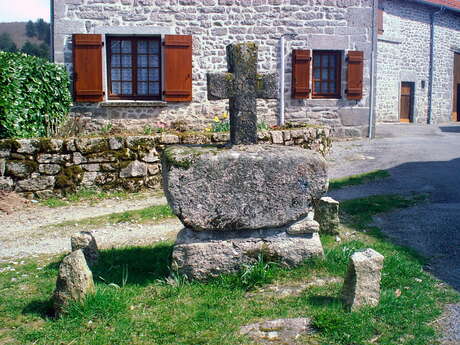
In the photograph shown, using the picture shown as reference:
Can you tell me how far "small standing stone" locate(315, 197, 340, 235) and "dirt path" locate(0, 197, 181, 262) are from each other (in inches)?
66.9

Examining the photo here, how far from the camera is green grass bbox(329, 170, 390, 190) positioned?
27.4ft

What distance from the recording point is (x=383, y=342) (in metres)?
3.06

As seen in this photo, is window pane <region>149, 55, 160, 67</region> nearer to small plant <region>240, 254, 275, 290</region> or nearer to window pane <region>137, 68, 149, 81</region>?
window pane <region>137, 68, 149, 81</region>

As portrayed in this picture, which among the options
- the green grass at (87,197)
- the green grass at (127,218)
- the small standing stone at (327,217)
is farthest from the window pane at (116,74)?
the small standing stone at (327,217)

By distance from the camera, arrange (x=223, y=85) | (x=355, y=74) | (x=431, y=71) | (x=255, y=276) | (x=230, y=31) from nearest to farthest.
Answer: (x=255, y=276) < (x=223, y=85) < (x=230, y=31) < (x=355, y=74) < (x=431, y=71)

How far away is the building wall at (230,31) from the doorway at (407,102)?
874 cm

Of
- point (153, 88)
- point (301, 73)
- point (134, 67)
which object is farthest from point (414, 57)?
point (134, 67)

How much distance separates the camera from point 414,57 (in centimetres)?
2138

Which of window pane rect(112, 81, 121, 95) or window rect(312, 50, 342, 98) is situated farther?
window rect(312, 50, 342, 98)

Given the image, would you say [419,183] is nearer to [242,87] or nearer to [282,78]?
[242,87]

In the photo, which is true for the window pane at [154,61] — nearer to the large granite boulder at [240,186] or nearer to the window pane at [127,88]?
the window pane at [127,88]

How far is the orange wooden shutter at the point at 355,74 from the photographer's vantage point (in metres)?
13.3

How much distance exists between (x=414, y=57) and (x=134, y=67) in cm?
1370

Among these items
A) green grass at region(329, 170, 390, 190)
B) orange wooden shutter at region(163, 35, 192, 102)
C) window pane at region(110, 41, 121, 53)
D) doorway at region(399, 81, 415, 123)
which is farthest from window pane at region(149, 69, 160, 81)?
doorway at region(399, 81, 415, 123)
